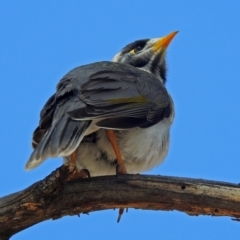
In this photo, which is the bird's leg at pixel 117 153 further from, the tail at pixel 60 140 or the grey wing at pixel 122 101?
the tail at pixel 60 140

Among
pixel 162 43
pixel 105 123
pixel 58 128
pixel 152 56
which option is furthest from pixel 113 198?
pixel 162 43

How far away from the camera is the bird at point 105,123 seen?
6328 millimetres

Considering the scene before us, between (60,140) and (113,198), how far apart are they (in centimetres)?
81

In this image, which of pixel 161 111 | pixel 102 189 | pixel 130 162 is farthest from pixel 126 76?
pixel 102 189

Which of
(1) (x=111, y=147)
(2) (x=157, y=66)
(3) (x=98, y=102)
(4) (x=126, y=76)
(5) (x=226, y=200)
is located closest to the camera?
(5) (x=226, y=200)

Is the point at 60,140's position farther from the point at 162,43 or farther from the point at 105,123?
the point at 162,43

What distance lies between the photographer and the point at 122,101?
6961 millimetres

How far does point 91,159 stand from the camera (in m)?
7.23

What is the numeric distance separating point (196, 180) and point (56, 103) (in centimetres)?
181

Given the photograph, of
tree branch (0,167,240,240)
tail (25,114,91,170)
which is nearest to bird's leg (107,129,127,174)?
tree branch (0,167,240,240)

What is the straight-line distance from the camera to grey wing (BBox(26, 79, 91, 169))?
605 centimetres

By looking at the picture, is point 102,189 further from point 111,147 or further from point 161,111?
point 161,111

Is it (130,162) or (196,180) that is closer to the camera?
(196,180)

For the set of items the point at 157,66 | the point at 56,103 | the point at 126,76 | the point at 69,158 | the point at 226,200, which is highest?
the point at 157,66
